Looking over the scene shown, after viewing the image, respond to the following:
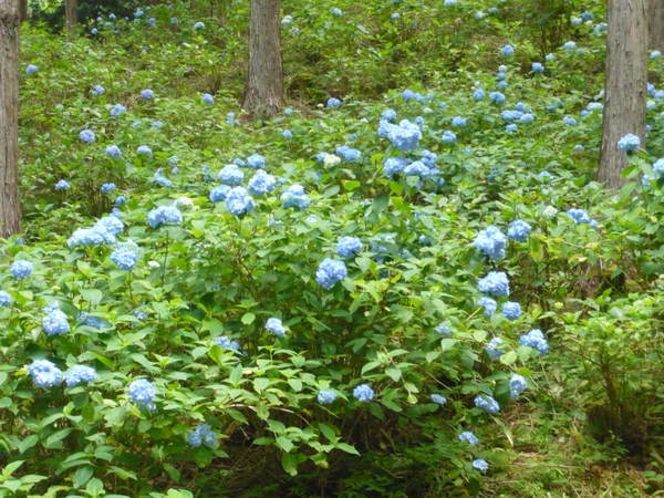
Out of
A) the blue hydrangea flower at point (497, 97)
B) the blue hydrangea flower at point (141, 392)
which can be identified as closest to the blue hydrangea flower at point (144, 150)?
the blue hydrangea flower at point (497, 97)

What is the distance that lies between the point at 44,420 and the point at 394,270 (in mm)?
1437

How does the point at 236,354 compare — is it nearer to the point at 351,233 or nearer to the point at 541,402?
the point at 351,233

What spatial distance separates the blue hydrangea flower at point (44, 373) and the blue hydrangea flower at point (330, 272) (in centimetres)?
99

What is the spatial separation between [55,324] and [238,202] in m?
0.83

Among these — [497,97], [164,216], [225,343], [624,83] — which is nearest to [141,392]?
[225,343]

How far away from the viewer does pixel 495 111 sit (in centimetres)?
749

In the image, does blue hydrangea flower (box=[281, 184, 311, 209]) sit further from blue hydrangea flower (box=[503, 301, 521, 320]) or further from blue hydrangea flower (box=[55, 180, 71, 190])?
blue hydrangea flower (box=[55, 180, 71, 190])

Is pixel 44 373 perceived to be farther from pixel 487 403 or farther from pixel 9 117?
pixel 9 117

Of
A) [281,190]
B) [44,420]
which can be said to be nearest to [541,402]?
[281,190]

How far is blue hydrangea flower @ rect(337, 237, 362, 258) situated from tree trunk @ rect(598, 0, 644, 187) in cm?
332

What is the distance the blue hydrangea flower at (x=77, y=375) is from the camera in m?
2.83

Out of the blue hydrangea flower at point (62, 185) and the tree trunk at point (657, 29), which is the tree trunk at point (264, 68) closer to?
the blue hydrangea flower at point (62, 185)

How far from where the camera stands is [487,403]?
3.59 metres

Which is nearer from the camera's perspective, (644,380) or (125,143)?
(644,380)
